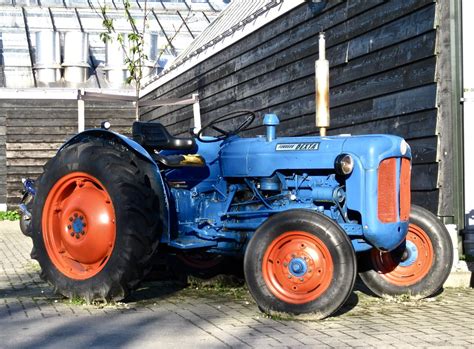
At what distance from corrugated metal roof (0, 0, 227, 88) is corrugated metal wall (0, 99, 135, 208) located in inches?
40.2

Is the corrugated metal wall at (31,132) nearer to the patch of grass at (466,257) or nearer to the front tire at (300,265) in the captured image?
the patch of grass at (466,257)

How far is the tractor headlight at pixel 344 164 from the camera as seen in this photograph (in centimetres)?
552

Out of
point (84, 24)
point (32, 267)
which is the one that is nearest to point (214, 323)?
point (32, 267)

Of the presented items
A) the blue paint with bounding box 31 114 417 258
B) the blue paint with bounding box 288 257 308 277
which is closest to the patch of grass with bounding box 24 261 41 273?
the blue paint with bounding box 31 114 417 258

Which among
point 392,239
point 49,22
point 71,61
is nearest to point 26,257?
point 392,239

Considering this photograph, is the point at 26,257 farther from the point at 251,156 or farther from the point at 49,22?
the point at 49,22

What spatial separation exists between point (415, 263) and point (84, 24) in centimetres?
1859

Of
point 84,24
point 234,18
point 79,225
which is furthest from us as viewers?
point 84,24

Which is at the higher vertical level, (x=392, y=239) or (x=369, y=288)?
(x=392, y=239)

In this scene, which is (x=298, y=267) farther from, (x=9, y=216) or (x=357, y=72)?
(x=9, y=216)

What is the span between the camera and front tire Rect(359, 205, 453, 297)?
6180mm

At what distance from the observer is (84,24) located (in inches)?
919

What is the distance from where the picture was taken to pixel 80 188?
6074 mm

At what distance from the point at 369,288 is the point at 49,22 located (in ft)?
60.8
